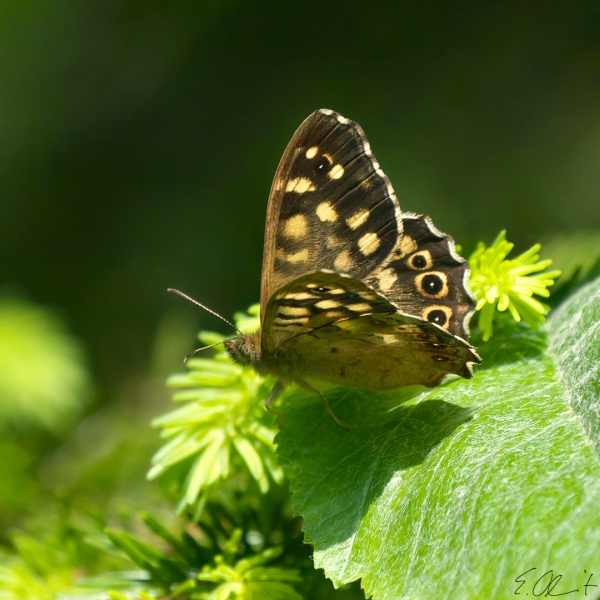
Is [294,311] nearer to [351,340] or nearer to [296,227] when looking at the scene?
[351,340]

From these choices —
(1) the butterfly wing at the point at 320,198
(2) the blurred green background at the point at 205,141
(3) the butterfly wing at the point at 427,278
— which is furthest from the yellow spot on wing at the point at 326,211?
(2) the blurred green background at the point at 205,141

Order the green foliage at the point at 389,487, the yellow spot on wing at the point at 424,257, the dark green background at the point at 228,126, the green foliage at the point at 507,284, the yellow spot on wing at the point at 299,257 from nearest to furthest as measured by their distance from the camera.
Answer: the green foliage at the point at 389,487
the green foliage at the point at 507,284
the yellow spot on wing at the point at 424,257
the yellow spot on wing at the point at 299,257
the dark green background at the point at 228,126

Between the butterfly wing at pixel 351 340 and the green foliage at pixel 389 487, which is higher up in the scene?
the butterfly wing at pixel 351 340

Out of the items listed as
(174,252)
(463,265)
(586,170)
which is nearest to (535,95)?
(586,170)

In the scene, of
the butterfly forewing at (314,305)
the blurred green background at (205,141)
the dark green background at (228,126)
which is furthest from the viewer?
the dark green background at (228,126)

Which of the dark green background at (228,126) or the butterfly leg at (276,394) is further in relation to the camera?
the dark green background at (228,126)
